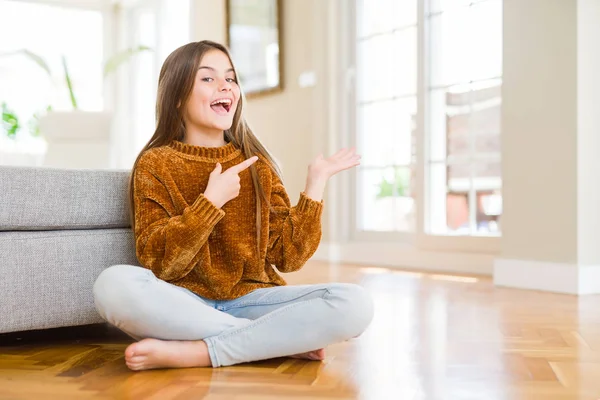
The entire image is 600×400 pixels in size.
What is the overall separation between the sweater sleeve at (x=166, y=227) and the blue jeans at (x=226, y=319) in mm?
44

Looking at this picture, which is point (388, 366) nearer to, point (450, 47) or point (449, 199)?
point (449, 199)

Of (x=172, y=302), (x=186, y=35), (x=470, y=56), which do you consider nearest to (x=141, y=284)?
(x=172, y=302)

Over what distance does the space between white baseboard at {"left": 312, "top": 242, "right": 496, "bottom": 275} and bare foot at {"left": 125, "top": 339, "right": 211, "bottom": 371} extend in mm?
2426

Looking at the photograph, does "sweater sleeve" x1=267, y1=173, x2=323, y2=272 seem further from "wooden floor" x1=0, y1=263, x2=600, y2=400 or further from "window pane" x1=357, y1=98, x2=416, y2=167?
"window pane" x1=357, y1=98, x2=416, y2=167

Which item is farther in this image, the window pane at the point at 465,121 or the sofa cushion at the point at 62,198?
the window pane at the point at 465,121

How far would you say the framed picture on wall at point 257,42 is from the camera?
496cm

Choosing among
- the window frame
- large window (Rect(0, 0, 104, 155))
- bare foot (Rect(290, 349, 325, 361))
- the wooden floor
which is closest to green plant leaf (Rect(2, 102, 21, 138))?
large window (Rect(0, 0, 104, 155))


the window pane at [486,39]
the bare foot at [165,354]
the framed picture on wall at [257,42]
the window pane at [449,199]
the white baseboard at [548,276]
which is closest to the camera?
the bare foot at [165,354]

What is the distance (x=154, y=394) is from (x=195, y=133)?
65 cm

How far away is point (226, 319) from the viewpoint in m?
1.49

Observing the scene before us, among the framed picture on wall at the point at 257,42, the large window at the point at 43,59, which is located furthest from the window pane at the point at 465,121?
the large window at the point at 43,59

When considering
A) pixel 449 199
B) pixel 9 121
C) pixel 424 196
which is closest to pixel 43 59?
pixel 9 121

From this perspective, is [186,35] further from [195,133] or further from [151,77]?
[195,133]

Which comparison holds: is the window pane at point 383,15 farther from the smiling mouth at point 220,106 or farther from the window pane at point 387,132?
the smiling mouth at point 220,106
